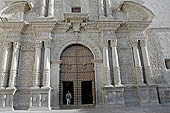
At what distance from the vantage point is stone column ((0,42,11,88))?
26.6 ft

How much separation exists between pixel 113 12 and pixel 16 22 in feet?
18.2

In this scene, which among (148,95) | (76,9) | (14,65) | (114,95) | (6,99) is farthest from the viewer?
(76,9)

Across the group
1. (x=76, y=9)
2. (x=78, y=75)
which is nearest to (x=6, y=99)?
(x=78, y=75)

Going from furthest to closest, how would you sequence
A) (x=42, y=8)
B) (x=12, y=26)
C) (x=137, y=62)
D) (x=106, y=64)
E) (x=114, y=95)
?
1. (x=42, y=8)
2. (x=12, y=26)
3. (x=137, y=62)
4. (x=106, y=64)
5. (x=114, y=95)

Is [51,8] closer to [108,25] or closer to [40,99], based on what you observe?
[108,25]

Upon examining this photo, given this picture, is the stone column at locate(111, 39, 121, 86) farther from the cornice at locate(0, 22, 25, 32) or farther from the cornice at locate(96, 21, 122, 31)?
the cornice at locate(0, 22, 25, 32)

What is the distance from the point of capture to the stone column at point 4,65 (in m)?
8.10

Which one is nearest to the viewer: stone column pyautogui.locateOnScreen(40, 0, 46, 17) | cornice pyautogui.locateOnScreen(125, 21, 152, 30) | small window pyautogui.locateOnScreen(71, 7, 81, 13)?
cornice pyautogui.locateOnScreen(125, 21, 152, 30)

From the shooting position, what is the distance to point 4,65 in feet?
27.3

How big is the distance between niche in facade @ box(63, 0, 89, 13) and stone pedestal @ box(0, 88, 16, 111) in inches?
224

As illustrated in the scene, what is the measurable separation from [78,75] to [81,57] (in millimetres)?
1017

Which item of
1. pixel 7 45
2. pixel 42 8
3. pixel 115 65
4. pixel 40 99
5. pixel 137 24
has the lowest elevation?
pixel 40 99

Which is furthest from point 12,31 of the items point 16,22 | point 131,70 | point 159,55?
point 159,55

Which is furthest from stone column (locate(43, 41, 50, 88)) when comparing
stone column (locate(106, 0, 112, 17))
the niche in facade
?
stone column (locate(106, 0, 112, 17))
